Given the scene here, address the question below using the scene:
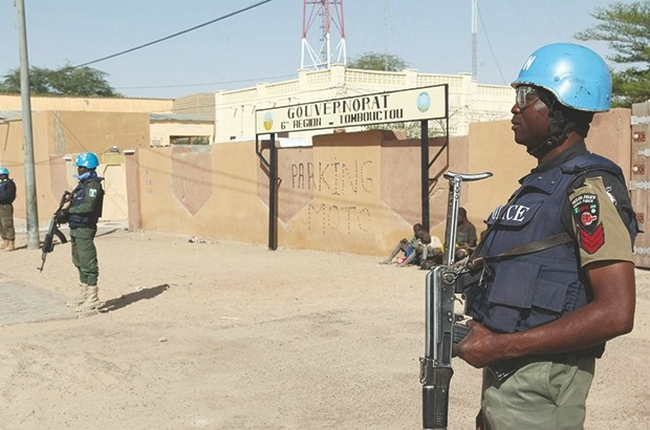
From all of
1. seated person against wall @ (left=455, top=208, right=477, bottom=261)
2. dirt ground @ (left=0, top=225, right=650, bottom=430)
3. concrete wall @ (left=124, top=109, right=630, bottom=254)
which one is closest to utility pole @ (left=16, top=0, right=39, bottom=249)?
concrete wall @ (left=124, top=109, right=630, bottom=254)

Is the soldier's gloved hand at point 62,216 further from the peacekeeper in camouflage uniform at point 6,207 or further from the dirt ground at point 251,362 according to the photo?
the peacekeeper in camouflage uniform at point 6,207

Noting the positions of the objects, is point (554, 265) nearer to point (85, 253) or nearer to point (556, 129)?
point (556, 129)

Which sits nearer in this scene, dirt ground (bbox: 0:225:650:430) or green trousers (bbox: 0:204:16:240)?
dirt ground (bbox: 0:225:650:430)

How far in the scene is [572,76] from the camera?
213 centimetres

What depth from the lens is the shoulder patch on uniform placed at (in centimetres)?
195

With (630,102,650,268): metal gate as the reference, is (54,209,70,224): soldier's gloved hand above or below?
below

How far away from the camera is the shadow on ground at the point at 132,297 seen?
906 cm

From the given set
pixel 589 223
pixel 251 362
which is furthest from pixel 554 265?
pixel 251 362

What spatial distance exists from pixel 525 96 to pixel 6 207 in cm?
1496

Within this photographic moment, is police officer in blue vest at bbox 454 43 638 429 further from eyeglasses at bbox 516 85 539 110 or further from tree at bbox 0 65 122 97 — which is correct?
tree at bbox 0 65 122 97

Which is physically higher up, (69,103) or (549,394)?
(69,103)

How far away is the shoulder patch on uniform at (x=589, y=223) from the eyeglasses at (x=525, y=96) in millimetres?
348

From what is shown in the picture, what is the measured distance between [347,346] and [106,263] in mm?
7899

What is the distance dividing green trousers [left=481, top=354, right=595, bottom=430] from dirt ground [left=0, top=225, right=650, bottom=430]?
2549mm
